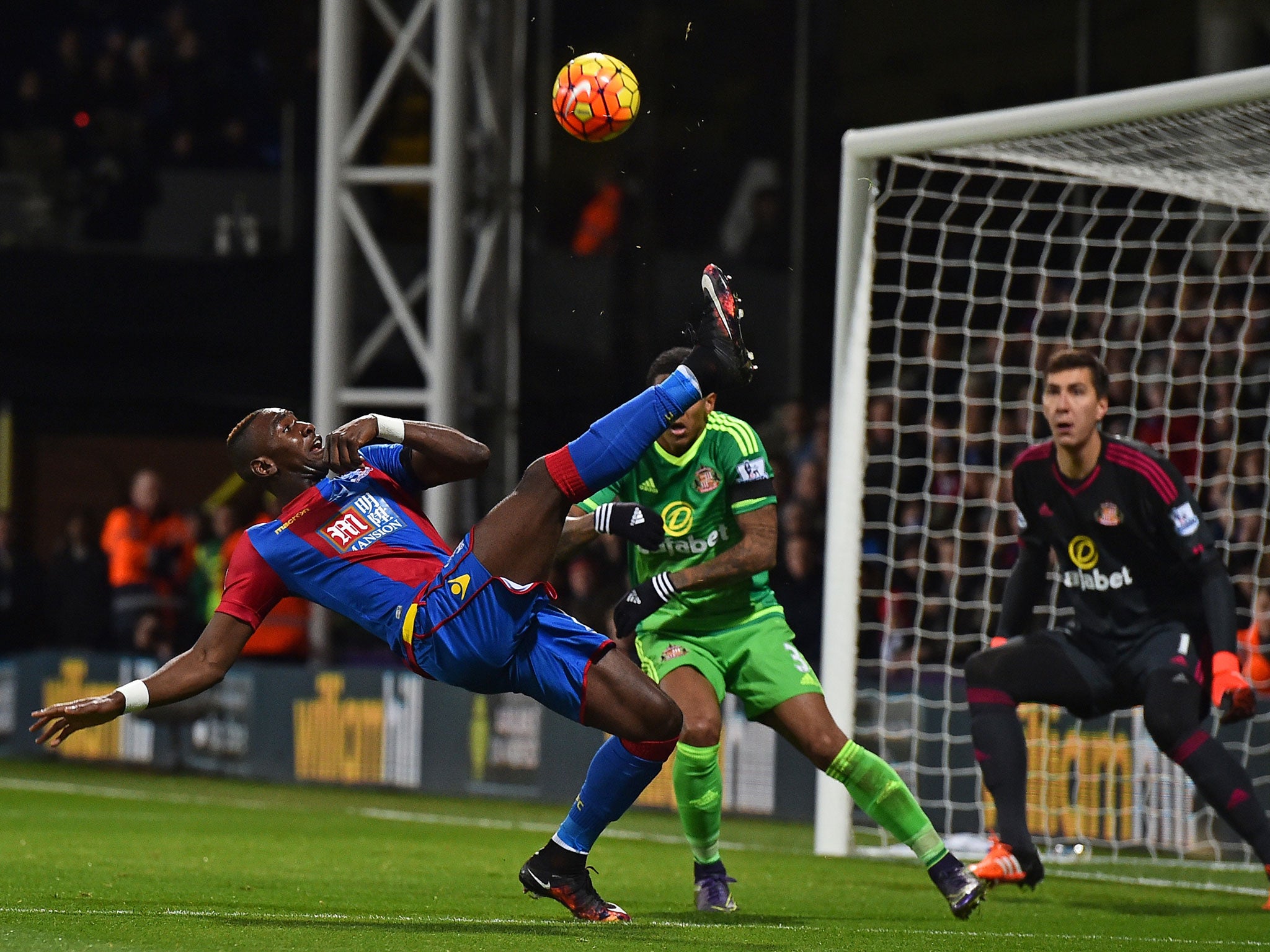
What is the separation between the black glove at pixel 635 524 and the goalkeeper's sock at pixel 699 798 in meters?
0.84

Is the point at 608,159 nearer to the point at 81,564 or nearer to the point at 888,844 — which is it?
the point at 81,564

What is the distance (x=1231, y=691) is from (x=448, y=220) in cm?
761

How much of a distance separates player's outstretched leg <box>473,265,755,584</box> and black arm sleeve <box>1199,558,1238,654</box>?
222 centimetres

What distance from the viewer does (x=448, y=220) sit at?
13.0 metres

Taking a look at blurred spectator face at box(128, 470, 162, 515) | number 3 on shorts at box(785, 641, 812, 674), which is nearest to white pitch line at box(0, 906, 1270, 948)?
number 3 on shorts at box(785, 641, 812, 674)

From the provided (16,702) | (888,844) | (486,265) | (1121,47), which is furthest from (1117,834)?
(16,702)

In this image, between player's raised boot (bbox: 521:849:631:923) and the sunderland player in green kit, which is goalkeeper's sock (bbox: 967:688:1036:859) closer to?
the sunderland player in green kit

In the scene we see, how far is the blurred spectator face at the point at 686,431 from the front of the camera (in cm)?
677

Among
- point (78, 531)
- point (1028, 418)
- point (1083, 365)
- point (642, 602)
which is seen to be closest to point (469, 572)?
point (642, 602)

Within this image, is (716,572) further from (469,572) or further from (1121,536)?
(1121,536)

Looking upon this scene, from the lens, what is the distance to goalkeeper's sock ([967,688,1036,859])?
7035 mm

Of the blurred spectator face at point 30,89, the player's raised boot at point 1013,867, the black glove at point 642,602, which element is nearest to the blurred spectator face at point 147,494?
the blurred spectator face at point 30,89

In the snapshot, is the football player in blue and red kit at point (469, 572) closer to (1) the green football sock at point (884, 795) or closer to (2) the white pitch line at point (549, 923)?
(2) the white pitch line at point (549, 923)

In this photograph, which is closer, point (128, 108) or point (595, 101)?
point (595, 101)
